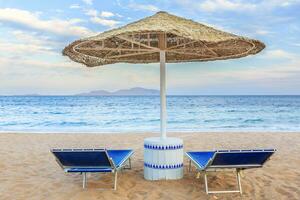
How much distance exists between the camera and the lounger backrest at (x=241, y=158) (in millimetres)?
4734

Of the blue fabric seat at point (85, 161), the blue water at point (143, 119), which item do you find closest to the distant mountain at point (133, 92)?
the blue water at point (143, 119)

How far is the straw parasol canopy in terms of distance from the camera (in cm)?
505

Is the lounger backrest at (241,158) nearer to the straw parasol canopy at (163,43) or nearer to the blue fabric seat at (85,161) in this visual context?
the blue fabric seat at (85,161)

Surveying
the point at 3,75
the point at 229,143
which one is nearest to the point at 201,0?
the point at 229,143

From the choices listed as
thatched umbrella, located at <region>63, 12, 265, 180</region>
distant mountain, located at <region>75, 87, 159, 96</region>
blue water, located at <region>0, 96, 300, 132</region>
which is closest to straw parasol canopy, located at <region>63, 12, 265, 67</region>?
thatched umbrella, located at <region>63, 12, 265, 180</region>

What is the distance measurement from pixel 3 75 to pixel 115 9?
46.6 feet

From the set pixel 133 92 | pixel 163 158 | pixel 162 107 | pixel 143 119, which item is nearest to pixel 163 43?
pixel 162 107

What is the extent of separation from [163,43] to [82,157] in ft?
6.71

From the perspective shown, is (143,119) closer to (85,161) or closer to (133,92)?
(85,161)

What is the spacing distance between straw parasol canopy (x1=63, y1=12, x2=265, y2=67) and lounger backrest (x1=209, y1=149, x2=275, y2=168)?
4.58ft

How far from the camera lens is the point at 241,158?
15.9ft

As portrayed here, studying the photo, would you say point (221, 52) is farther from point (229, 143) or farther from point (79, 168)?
point (229, 143)

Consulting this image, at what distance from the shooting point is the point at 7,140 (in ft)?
36.7

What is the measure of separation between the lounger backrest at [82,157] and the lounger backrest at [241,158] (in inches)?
52.4
